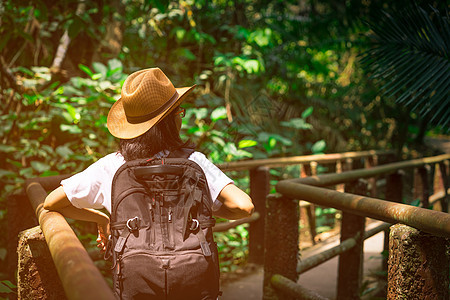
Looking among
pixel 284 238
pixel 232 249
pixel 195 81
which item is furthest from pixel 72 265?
Answer: pixel 195 81

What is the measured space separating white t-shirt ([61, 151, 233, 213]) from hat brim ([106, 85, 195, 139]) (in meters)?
0.11

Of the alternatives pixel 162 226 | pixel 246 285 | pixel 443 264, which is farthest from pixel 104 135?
pixel 443 264

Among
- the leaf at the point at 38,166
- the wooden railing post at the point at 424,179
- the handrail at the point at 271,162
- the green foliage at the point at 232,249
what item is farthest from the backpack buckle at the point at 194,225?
the wooden railing post at the point at 424,179

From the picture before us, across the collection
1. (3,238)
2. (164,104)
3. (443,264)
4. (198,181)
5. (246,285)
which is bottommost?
(246,285)

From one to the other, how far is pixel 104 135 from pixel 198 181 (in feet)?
7.38

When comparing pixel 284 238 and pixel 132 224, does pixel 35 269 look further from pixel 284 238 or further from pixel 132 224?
pixel 284 238

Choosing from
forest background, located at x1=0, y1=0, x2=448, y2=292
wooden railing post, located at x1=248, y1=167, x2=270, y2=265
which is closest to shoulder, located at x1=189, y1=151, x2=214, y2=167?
forest background, located at x1=0, y1=0, x2=448, y2=292

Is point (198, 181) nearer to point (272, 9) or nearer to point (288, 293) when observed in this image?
point (288, 293)

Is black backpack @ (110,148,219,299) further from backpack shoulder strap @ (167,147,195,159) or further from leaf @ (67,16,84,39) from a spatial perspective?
leaf @ (67,16,84,39)

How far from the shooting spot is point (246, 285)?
345 centimetres

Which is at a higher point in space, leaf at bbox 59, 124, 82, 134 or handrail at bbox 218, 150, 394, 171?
leaf at bbox 59, 124, 82, 134

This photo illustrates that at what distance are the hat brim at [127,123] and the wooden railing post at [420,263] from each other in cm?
97

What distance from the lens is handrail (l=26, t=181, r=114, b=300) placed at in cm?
75

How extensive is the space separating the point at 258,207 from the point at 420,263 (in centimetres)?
253
